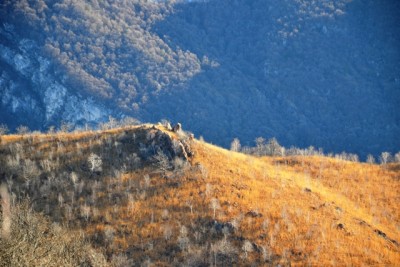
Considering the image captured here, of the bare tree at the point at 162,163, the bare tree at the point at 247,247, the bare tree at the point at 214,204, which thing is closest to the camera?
the bare tree at the point at 247,247

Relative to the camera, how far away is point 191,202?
74.1 m

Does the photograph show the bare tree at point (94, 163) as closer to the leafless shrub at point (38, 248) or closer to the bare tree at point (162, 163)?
the bare tree at point (162, 163)

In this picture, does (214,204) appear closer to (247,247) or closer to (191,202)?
(191,202)

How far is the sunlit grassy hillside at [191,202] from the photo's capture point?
65375 mm

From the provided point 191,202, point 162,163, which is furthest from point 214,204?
point 162,163

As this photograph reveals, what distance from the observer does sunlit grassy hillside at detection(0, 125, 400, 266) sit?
214 feet

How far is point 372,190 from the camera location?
92.3 m

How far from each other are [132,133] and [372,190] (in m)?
44.2

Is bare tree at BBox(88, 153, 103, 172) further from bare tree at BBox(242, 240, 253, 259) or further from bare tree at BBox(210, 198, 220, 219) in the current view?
bare tree at BBox(242, 240, 253, 259)

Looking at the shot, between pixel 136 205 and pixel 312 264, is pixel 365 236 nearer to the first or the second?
pixel 312 264

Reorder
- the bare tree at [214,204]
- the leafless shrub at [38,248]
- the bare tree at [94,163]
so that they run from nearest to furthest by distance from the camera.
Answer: the leafless shrub at [38,248], the bare tree at [214,204], the bare tree at [94,163]

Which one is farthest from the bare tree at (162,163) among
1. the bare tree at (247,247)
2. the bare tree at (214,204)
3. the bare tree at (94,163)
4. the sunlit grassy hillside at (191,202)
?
the bare tree at (247,247)

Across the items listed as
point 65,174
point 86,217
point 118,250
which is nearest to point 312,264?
point 118,250

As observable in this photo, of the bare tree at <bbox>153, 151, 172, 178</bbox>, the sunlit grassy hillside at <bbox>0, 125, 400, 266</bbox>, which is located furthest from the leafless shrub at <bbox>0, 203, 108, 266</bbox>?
the bare tree at <bbox>153, 151, 172, 178</bbox>
